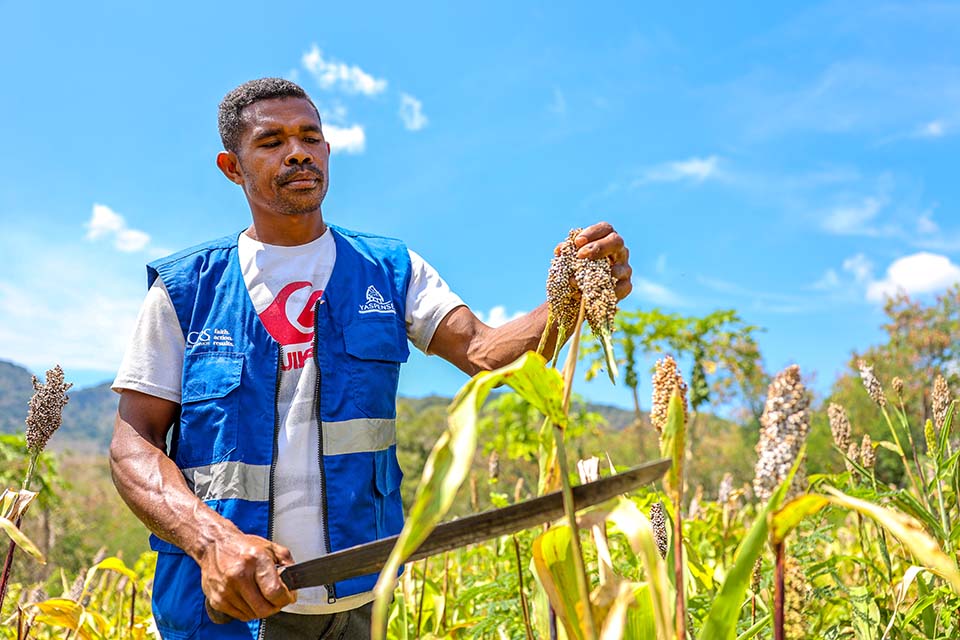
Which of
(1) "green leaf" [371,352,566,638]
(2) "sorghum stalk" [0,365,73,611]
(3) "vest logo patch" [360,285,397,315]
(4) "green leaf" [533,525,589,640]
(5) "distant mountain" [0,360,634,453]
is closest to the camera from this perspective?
(1) "green leaf" [371,352,566,638]

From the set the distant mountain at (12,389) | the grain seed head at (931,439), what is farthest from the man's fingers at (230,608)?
the distant mountain at (12,389)

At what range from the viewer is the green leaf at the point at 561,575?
94cm

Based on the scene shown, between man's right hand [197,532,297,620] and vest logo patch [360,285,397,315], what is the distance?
0.90 m

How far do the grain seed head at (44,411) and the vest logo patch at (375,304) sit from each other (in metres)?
0.85

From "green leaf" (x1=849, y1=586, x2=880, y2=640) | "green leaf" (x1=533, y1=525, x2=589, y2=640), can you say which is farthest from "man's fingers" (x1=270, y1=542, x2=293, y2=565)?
"green leaf" (x1=849, y1=586, x2=880, y2=640)

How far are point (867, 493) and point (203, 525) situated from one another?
1.53 meters

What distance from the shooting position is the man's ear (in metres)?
2.49

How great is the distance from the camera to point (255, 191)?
2332 millimetres

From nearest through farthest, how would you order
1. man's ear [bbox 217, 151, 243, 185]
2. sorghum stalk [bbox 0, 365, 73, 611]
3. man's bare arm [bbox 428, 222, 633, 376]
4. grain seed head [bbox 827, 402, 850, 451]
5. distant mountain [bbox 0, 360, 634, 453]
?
man's bare arm [bbox 428, 222, 633, 376] < sorghum stalk [bbox 0, 365, 73, 611] < grain seed head [bbox 827, 402, 850, 451] < man's ear [bbox 217, 151, 243, 185] < distant mountain [bbox 0, 360, 634, 453]

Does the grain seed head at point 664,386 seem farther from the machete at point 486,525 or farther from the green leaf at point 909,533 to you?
the green leaf at point 909,533

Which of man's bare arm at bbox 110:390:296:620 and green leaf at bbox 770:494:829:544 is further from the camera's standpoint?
man's bare arm at bbox 110:390:296:620

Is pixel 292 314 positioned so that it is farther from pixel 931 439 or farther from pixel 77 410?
pixel 77 410

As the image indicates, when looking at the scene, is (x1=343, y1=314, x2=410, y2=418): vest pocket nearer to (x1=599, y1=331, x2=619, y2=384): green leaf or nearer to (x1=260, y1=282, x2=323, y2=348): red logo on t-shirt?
(x1=260, y1=282, x2=323, y2=348): red logo on t-shirt

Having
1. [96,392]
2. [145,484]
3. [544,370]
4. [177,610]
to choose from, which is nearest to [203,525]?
[145,484]
